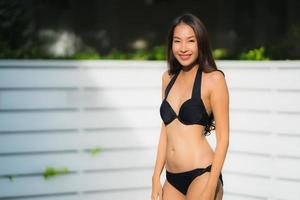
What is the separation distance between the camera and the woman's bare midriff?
12.8ft

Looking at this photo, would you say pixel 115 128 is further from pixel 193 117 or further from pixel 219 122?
pixel 219 122

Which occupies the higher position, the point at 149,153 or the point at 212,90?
the point at 212,90

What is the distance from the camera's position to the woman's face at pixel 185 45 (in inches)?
151

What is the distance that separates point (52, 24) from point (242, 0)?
19.0 ft

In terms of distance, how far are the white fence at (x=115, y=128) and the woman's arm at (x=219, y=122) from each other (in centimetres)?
264

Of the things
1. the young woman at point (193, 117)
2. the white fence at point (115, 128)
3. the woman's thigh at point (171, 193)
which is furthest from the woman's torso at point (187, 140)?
the white fence at point (115, 128)

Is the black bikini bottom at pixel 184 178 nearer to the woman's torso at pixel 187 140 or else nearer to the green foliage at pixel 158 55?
the woman's torso at pixel 187 140

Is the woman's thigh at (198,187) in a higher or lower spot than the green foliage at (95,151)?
higher

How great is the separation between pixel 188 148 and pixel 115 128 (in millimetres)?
2778

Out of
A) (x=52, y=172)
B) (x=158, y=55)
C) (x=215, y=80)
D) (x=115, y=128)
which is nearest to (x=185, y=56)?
(x=215, y=80)

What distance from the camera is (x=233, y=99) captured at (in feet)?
21.8

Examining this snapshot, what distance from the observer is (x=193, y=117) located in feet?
12.8

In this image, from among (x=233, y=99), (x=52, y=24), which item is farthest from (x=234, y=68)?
(x=52, y=24)

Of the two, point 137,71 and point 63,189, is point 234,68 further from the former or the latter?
point 63,189
